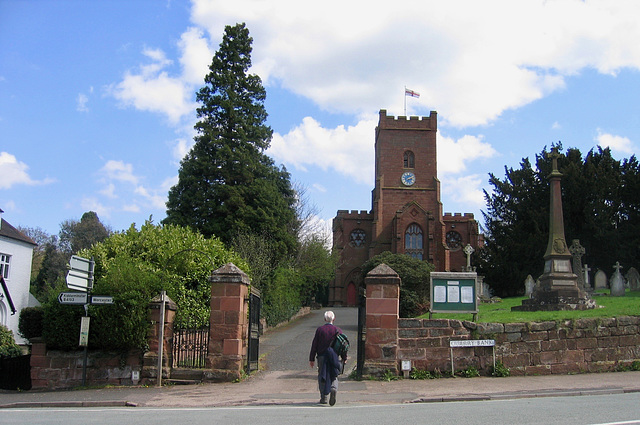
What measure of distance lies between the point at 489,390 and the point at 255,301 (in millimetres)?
5679

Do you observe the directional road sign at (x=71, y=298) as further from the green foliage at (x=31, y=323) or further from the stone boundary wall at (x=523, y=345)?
the stone boundary wall at (x=523, y=345)

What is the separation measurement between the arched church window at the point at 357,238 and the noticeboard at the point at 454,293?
47853 millimetres

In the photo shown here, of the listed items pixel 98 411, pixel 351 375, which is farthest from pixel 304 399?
pixel 98 411

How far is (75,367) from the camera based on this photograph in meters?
12.7

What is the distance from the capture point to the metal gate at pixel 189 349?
1288cm

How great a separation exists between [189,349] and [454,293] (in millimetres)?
6092

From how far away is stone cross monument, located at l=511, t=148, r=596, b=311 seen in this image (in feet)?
67.2

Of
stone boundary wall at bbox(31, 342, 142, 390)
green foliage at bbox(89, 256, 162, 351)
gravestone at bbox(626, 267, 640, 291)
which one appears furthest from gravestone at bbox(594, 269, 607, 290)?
stone boundary wall at bbox(31, 342, 142, 390)

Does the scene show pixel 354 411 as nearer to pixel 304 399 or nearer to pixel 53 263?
pixel 304 399

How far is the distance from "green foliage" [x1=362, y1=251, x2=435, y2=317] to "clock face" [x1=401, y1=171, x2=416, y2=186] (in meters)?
28.9

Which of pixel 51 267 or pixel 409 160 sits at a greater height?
pixel 409 160

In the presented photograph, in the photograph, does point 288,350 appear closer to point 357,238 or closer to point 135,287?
point 135,287

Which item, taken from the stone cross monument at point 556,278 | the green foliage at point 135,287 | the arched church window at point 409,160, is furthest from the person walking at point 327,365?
the arched church window at point 409,160

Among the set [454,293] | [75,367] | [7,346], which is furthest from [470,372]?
[7,346]
